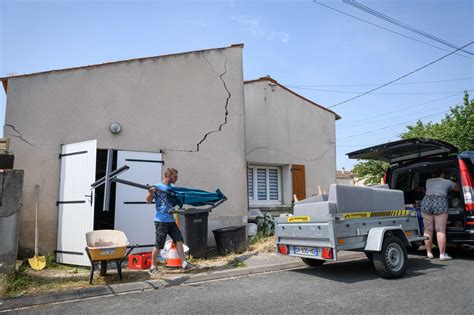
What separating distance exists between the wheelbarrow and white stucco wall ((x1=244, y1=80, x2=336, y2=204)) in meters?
6.10

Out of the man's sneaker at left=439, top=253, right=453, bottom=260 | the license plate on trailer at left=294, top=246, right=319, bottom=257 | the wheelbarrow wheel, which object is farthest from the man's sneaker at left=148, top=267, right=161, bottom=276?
the man's sneaker at left=439, top=253, right=453, bottom=260

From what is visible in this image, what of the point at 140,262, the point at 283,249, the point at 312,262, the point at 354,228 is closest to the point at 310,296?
the point at 354,228

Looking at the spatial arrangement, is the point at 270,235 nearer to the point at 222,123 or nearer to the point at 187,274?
the point at 222,123

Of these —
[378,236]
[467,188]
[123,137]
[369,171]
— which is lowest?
[378,236]

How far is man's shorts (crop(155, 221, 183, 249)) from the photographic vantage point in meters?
6.40

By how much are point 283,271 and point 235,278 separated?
3.48 feet

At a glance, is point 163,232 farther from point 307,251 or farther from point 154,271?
point 307,251

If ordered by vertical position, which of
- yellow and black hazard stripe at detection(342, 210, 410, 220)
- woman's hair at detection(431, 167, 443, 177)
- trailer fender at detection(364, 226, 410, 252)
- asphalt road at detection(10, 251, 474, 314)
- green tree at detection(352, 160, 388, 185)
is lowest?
asphalt road at detection(10, 251, 474, 314)

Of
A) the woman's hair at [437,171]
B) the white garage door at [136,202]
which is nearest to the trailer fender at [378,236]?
the woman's hair at [437,171]

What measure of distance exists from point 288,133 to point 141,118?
5804 millimetres

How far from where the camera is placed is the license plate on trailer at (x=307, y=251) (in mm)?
5955

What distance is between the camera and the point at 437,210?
23.8 feet

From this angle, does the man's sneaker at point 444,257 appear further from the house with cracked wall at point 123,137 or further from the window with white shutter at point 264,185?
the window with white shutter at point 264,185

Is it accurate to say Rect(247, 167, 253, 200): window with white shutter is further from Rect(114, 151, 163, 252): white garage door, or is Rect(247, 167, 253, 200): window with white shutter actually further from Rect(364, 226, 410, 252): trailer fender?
Rect(364, 226, 410, 252): trailer fender
